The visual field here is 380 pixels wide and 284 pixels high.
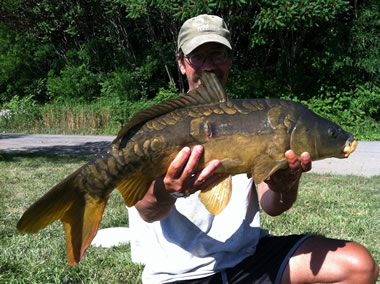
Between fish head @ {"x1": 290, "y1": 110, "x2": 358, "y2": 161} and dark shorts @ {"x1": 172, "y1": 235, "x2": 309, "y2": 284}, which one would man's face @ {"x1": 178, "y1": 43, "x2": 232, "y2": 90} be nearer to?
fish head @ {"x1": 290, "y1": 110, "x2": 358, "y2": 161}

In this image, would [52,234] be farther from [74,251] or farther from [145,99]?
[145,99]

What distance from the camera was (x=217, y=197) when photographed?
211 centimetres

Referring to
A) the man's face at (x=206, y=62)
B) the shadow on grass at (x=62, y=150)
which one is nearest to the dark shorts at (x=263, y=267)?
the man's face at (x=206, y=62)

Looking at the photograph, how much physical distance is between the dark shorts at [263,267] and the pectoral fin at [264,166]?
0.70 metres

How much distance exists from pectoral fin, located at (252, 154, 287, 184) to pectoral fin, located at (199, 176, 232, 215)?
0.18m

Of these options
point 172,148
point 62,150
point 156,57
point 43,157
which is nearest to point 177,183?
point 172,148

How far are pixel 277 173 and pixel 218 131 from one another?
474mm

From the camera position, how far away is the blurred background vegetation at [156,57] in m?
12.9

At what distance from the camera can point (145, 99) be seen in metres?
17.6

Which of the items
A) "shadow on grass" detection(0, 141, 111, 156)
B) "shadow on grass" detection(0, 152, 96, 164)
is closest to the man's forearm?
"shadow on grass" detection(0, 152, 96, 164)

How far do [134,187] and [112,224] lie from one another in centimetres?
281

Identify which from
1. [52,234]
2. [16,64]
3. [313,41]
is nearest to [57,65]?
[16,64]

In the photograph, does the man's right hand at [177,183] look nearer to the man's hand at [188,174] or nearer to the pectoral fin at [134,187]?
the man's hand at [188,174]

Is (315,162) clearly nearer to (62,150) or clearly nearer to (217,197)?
(62,150)
